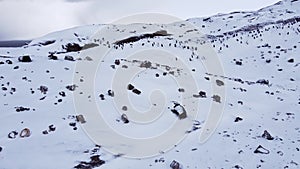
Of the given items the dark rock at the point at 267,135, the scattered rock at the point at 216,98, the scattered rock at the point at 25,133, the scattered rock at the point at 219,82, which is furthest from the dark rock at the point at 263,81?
the scattered rock at the point at 25,133

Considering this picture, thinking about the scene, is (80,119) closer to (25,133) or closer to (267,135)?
(25,133)

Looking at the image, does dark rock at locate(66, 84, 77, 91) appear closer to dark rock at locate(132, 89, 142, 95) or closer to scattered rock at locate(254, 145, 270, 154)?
dark rock at locate(132, 89, 142, 95)

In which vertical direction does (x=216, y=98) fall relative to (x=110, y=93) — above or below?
below

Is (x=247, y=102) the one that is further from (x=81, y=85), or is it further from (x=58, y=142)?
(x=58, y=142)

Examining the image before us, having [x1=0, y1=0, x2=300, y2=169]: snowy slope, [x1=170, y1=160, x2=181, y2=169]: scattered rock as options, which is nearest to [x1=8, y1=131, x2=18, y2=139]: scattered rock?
[x1=0, y1=0, x2=300, y2=169]: snowy slope

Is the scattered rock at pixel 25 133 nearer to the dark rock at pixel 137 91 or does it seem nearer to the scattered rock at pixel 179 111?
the dark rock at pixel 137 91

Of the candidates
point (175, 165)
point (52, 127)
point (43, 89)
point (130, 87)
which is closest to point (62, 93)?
point (43, 89)

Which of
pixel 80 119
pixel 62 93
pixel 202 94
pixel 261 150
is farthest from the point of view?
pixel 202 94

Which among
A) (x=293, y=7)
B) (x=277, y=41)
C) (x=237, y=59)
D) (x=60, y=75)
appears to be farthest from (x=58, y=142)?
(x=293, y=7)

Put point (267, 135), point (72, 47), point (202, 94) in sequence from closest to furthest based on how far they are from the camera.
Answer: point (267, 135)
point (202, 94)
point (72, 47)

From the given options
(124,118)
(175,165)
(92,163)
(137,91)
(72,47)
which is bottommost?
(175,165)

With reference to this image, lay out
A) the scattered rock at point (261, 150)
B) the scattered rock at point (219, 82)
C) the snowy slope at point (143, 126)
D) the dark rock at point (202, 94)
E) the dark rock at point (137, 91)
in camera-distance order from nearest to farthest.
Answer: the snowy slope at point (143, 126) < the scattered rock at point (261, 150) < the dark rock at point (137, 91) < the dark rock at point (202, 94) < the scattered rock at point (219, 82)
